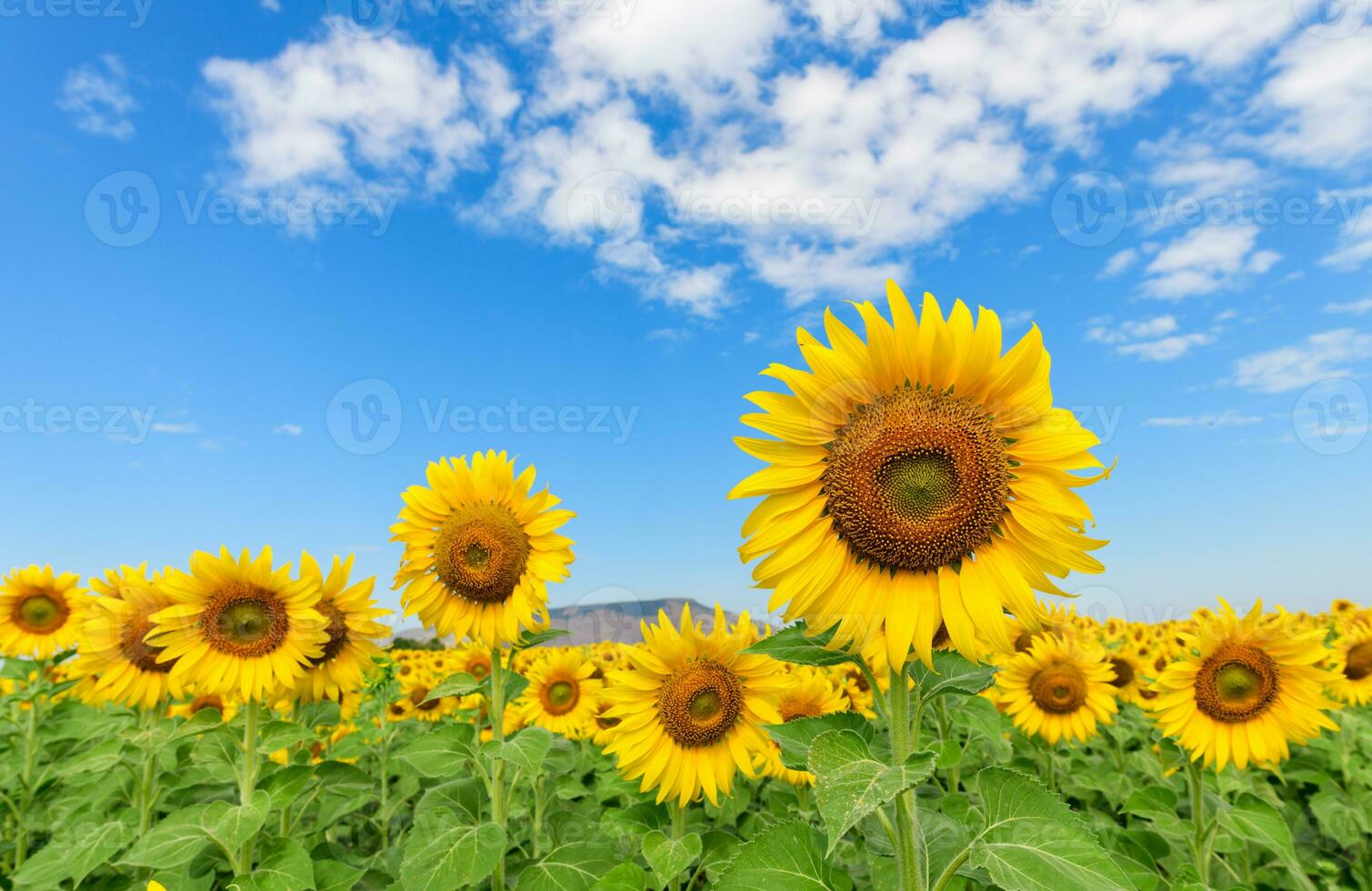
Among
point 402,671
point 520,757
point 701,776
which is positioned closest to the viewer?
point 520,757

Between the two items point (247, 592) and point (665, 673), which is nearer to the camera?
point (665, 673)

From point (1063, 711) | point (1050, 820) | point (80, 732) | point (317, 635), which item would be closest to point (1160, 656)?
point (1063, 711)

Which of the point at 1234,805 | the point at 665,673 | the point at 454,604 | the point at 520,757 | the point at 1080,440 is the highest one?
the point at 1080,440

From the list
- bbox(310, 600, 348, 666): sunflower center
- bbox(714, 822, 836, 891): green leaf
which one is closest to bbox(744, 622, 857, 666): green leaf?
bbox(714, 822, 836, 891): green leaf

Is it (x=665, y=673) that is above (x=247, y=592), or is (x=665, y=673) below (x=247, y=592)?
below

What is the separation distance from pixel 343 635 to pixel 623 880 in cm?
263

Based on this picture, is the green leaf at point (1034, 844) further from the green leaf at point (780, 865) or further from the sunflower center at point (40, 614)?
the sunflower center at point (40, 614)

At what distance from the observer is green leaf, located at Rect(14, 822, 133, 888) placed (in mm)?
4898

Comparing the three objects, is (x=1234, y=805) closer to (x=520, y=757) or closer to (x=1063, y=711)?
(x=1063, y=711)

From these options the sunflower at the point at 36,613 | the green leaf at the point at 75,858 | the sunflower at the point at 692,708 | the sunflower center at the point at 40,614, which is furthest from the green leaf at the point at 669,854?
the sunflower center at the point at 40,614

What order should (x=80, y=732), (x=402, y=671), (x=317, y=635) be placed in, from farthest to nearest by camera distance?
(x=402, y=671) → (x=80, y=732) → (x=317, y=635)

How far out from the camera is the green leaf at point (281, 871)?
4.14 m

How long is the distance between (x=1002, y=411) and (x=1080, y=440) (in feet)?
0.85

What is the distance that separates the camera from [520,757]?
13.0 ft
